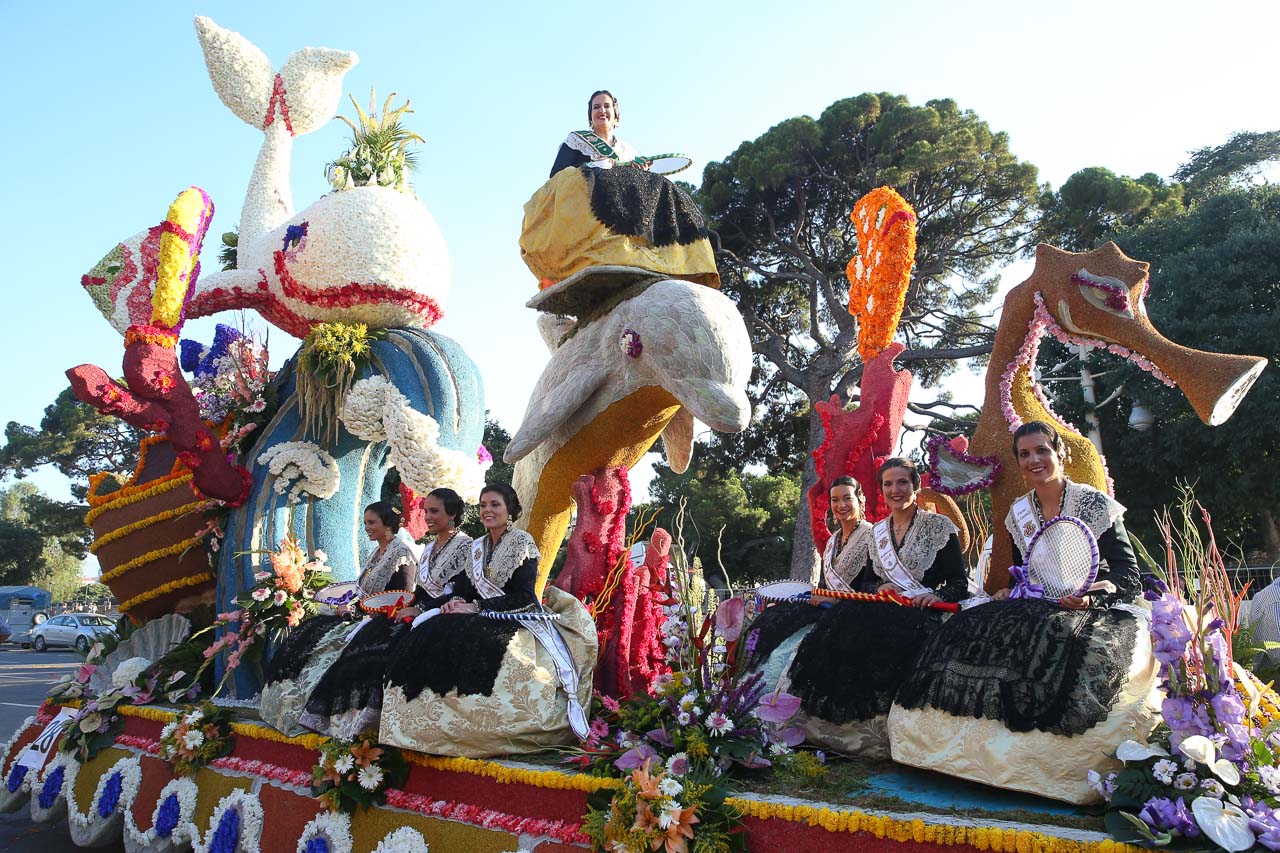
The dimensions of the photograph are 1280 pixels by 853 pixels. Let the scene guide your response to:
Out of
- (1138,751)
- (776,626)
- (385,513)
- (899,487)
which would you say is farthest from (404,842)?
(1138,751)

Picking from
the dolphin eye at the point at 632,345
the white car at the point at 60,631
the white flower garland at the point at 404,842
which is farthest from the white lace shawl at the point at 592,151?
the white car at the point at 60,631

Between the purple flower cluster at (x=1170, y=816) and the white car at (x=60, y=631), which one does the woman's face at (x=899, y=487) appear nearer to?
the purple flower cluster at (x=1170, y=816)

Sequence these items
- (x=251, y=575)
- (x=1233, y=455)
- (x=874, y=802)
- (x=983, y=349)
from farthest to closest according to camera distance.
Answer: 1. (x=983, y=349)
2. (x=1233, y=455)
3. (x=251, y=575)
4. (x=874, y=802)

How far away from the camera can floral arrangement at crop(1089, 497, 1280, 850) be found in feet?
7.13

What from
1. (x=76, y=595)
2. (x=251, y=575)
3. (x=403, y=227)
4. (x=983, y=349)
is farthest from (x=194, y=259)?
(x=76, y=595)

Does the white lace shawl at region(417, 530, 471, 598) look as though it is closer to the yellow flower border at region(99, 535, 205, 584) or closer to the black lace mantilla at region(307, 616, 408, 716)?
the black lace mantilla at region(307, 616, 408, 716)

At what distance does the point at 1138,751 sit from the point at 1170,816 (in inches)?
9.0

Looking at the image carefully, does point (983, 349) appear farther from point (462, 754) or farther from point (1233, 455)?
point (462, 754)

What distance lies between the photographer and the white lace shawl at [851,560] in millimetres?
3709

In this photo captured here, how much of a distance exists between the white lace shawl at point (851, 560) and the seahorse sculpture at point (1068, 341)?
384 millimetres

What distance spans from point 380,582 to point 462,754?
1302 millimetres

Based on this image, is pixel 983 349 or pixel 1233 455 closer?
pixel 1233 455

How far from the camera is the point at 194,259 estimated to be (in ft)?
18.7

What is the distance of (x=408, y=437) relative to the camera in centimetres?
521
